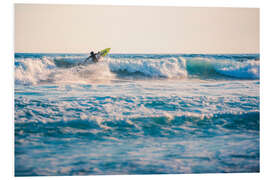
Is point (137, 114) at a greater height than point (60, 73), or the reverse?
point (60, 73)

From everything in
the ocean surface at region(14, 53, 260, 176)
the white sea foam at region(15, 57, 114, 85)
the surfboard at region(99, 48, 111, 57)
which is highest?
the surfboard at region(99, 48, 111, 57)

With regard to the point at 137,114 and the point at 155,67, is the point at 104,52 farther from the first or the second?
the point at 137,114

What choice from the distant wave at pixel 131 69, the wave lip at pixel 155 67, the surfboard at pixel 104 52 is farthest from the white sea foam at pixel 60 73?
the wave lip at pixel 155 67

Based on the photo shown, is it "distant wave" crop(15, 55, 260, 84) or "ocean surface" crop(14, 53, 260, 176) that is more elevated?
"distant wave" crop(15, 55, 260, 84)

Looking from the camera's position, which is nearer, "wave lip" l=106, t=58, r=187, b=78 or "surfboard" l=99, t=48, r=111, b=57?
"surfboard" l=99, t=48, r=111, b=57

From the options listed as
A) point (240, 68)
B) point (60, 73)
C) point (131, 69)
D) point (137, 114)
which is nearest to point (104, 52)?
point (131, 69)

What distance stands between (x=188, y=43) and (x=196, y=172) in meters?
1.62

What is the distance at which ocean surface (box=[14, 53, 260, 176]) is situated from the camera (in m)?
2.78

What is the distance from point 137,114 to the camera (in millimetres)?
3014

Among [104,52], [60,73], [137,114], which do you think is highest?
[104,52]

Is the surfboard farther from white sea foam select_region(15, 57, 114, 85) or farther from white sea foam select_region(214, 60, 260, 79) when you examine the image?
white sea foam select_region(214, 60, 260, 79)

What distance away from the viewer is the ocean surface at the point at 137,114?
110 inches

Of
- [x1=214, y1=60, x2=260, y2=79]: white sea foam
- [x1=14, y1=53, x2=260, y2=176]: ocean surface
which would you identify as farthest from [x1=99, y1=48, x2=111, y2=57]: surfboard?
[x1=214, y1=60, x2=260, y2=79]: white sea foam
